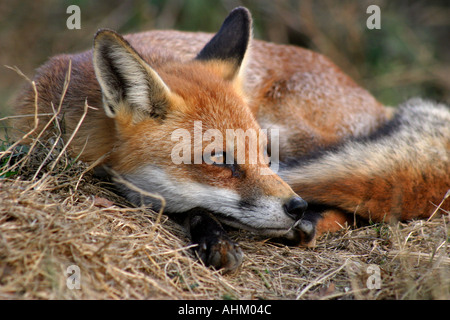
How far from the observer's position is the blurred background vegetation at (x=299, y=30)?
732 centimetres

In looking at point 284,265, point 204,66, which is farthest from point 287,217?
point 204,66

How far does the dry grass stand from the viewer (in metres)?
2.06

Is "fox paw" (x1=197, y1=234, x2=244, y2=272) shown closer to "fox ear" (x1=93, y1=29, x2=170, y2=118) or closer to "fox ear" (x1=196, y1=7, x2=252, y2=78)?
"fox ear" (x1=93, y1=29, x2=170, y2=118)

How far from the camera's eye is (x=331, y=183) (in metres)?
3.10

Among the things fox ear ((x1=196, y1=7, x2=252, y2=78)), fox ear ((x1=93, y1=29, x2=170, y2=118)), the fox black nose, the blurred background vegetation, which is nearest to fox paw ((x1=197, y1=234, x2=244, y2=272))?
the fox black nose

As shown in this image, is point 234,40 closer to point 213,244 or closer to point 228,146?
point 228,146

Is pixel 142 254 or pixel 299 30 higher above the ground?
pixel 299 30

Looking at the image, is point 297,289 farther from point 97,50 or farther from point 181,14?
point 181,14

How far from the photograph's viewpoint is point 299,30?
25.6 ft

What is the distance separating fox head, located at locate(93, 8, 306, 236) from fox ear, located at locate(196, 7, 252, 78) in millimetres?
577

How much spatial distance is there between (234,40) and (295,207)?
163cm

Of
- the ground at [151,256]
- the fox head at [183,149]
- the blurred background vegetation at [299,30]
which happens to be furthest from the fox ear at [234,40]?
the blurred background vegetation at [299,30]

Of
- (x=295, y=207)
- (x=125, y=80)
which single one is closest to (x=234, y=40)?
(x=125, y=80)
